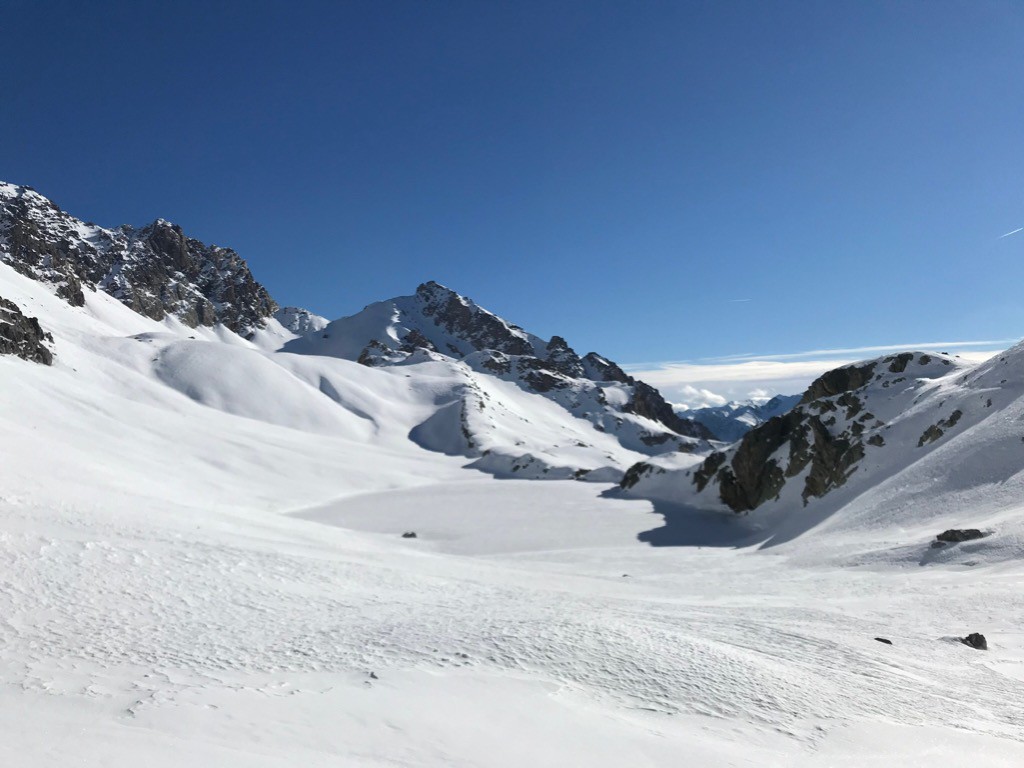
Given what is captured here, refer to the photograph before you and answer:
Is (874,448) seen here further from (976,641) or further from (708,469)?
(976,641)

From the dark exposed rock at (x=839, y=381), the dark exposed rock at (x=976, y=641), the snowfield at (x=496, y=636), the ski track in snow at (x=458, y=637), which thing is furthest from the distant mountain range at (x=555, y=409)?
the ski track in snow at (x=458, y=637)

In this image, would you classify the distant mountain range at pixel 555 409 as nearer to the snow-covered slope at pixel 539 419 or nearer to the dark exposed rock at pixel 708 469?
the dark exposed rock at pixel 708 469

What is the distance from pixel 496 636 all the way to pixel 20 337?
70.4 m

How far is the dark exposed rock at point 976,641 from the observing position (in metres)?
11.3

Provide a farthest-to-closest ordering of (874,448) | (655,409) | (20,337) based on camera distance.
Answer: (655,409)
(20,337)
(874,448)

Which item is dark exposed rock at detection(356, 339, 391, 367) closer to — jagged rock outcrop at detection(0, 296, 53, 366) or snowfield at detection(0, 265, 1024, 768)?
jagged rock outcrop at detection(0, 296, 53, 366)

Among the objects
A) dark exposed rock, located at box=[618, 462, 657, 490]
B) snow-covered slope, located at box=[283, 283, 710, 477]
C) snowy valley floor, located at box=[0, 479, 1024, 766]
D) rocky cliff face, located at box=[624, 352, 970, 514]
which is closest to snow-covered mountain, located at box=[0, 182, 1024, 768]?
snowy valley floor, located at box=[0, 479, 1024, 766]

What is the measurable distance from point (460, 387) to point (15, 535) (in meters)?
111

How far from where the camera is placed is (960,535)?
1873 cm

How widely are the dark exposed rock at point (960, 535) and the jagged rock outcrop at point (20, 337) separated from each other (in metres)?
73.0

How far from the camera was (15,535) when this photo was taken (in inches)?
524

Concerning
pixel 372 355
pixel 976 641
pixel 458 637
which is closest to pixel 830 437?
pixel 976 641

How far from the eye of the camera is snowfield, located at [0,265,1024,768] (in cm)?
665

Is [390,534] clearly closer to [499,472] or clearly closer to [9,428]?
[9,428]
